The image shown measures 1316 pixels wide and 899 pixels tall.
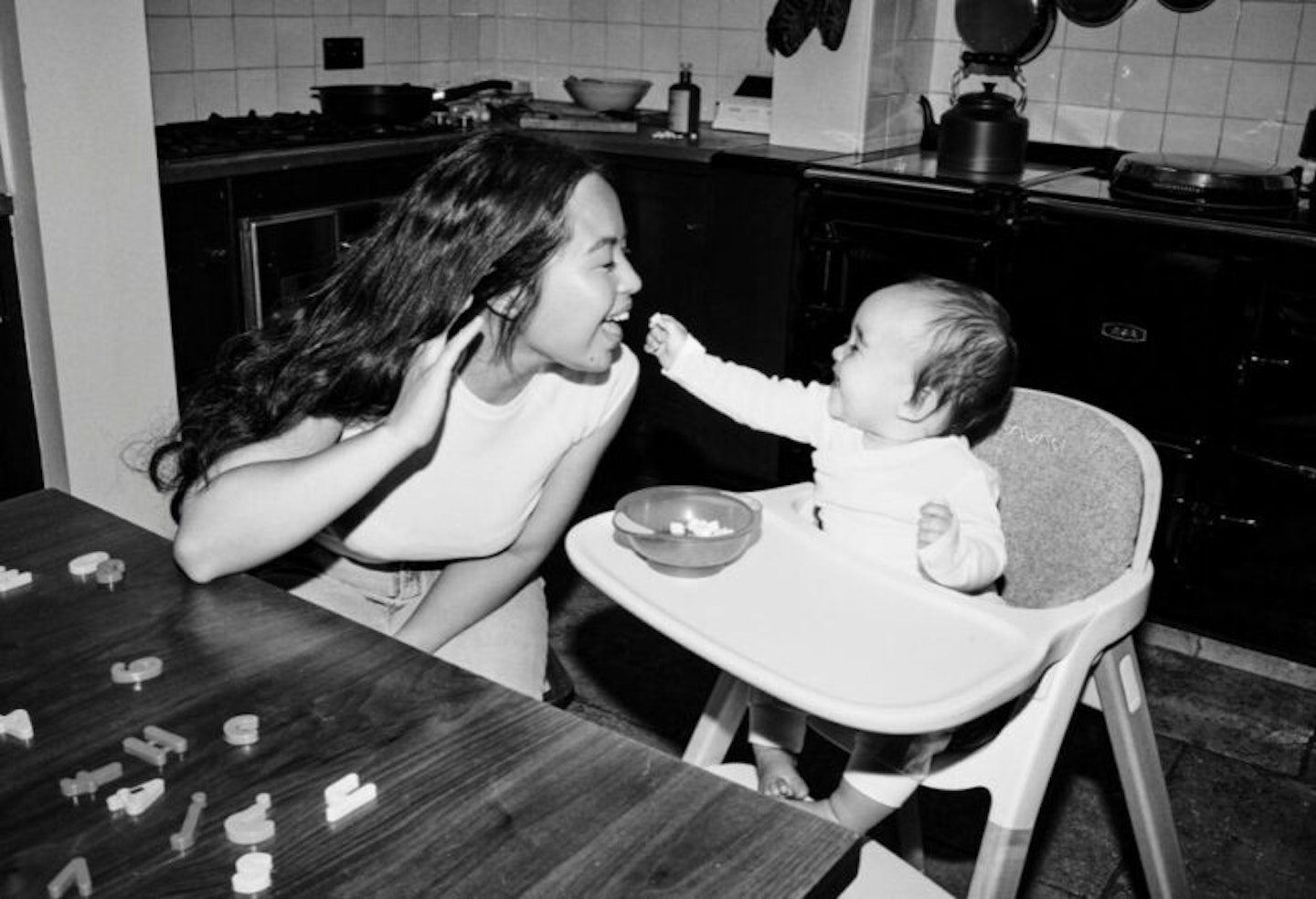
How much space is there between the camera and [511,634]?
6.14 ft

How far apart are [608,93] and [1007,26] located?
1.25 meters

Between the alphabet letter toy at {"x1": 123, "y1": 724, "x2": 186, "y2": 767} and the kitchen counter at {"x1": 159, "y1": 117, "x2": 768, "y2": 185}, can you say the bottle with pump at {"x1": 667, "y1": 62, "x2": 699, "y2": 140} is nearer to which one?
the kitchen counter at {"x1": 159, "y1": 117, "x2": 768, "y2": 185}

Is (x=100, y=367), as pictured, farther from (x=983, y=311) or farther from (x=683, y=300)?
(x=983, y=311)

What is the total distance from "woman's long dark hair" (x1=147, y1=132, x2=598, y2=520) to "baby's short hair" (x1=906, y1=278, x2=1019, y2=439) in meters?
0.51

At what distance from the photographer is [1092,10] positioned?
365 cm

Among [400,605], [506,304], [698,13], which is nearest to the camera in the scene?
[506,304]

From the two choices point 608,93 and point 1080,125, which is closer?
point 1080,125

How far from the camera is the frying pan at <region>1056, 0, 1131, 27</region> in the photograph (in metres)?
3.61

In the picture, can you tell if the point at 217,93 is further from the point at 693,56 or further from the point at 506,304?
the point at 506,304

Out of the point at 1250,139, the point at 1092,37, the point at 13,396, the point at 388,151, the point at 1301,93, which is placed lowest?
the point at 13,396

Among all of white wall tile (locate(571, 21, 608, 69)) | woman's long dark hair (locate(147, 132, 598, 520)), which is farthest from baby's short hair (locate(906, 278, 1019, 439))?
white wall tile (locate(571, 21, 608, 69))

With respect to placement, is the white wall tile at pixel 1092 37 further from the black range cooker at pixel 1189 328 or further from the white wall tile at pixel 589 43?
the white wall tile at pixel 589 43

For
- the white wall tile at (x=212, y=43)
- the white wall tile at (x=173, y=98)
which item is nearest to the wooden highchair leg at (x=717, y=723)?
the white wall tile at (x=173, y=98)

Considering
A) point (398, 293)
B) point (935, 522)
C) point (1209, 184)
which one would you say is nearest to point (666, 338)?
point (398, 293)
